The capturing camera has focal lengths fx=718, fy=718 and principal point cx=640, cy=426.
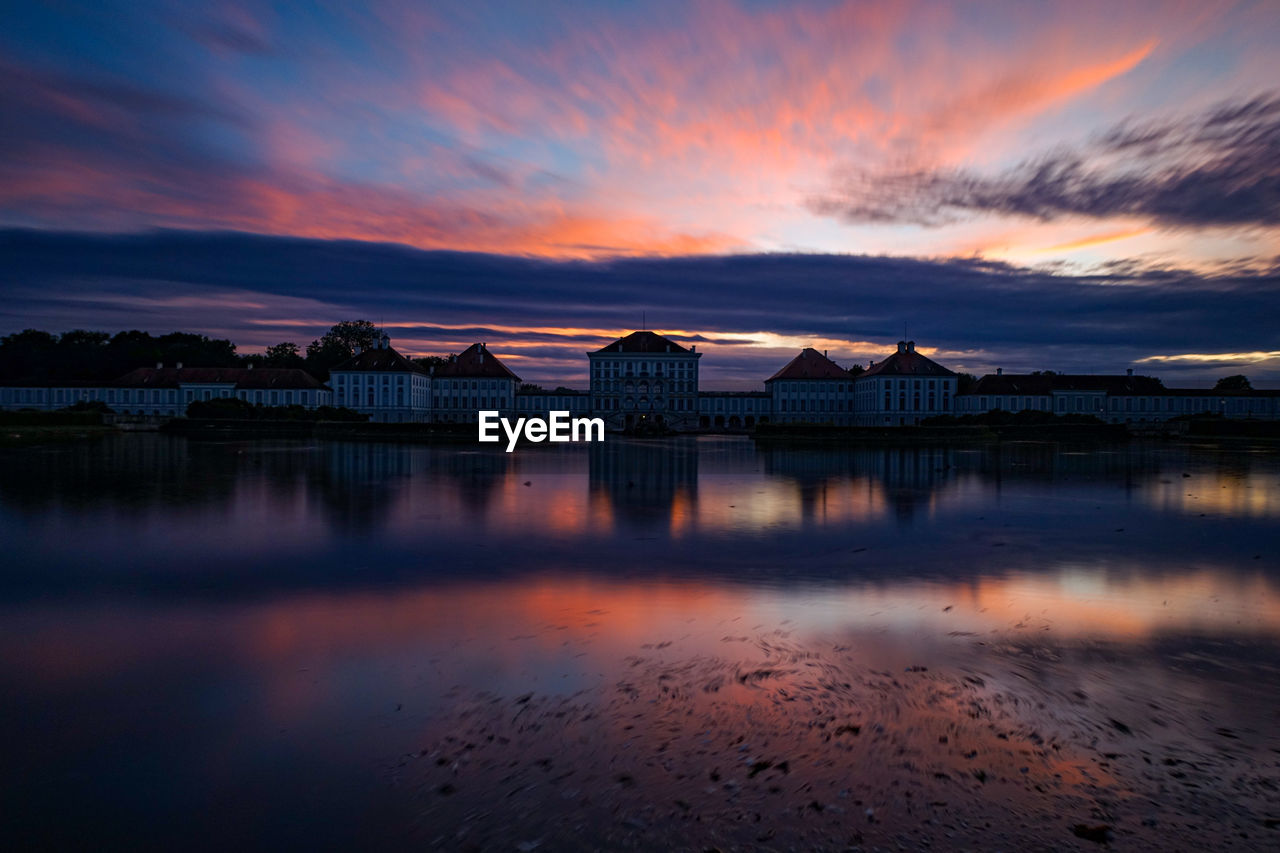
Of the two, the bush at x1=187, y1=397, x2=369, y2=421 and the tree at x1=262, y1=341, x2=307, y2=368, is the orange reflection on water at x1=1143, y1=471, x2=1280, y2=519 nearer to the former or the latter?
the bush at x1=187, y1=397, x2=369, y2=421

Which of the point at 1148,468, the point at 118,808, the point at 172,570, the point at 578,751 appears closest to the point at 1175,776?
the point at 578,751

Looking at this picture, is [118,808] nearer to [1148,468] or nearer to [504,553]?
[504,553]

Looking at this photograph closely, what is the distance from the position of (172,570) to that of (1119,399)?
435 ft

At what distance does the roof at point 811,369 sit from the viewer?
119m

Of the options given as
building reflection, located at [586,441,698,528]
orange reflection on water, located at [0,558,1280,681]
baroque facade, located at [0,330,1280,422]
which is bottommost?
orange reflection on water, located at [0,558,1280,681]

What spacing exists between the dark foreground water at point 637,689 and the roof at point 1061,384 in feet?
353

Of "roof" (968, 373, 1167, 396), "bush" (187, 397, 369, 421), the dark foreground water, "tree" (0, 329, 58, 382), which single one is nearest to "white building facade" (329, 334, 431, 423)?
"bush" (187, 397, 369, 421)

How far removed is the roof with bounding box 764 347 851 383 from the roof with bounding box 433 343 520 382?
46.0 meters

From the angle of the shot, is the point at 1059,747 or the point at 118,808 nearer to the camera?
the point at 118,808

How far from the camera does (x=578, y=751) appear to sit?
519 cm

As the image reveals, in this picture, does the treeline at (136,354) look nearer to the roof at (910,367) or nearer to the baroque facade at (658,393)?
the baroque facade at (658,393)

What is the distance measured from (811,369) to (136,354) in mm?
116986

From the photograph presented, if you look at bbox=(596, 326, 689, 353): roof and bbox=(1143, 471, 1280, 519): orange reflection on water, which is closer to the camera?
bbox=(1143, 471, 1280, 519): orange reflection on water

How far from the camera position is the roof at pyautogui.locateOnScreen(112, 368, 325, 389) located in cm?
11219
